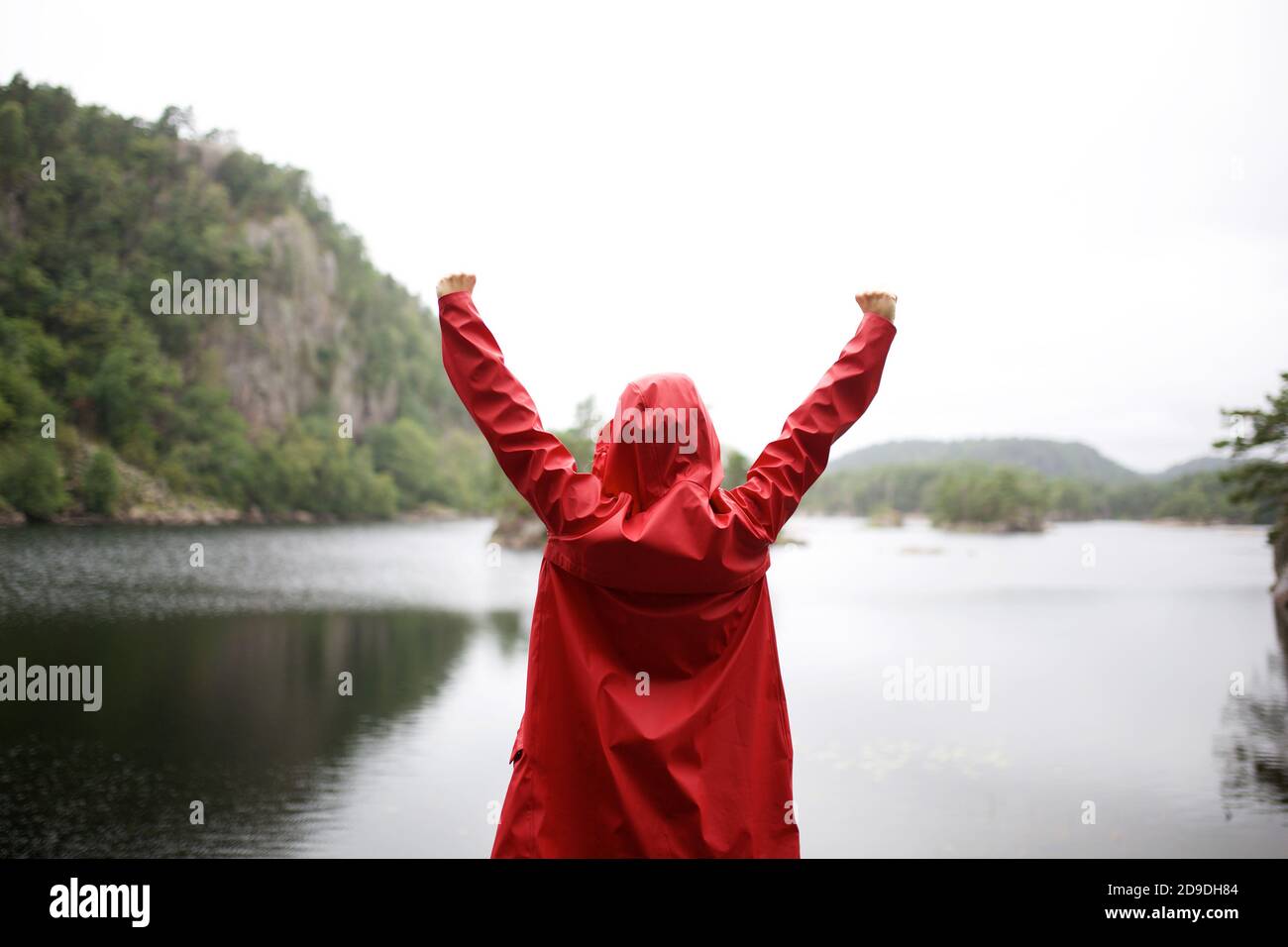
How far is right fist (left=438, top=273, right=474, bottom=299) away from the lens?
1813 mm

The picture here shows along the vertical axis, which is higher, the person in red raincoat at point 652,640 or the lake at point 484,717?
the person in red raincoat at point 652,640

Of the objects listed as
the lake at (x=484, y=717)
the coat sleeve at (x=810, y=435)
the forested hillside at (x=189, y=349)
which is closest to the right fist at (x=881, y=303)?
the coat sleeve at (x=810, y=435)

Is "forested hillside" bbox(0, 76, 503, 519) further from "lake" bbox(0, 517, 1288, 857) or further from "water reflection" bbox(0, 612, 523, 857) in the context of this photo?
"water reflection" bbox(0, 612, 523, 857)

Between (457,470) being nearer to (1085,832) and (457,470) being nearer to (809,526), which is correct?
(809,526)

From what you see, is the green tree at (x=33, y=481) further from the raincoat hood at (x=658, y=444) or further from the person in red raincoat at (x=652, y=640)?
the raincoat hood at (x=658, y=444)

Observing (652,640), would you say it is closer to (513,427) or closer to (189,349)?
(513,427)

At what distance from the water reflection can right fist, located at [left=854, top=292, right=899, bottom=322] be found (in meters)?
7.62

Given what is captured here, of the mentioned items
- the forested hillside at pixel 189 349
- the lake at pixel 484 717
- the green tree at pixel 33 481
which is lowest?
the lake at pixel 484 717

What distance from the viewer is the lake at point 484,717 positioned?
880 centimetres

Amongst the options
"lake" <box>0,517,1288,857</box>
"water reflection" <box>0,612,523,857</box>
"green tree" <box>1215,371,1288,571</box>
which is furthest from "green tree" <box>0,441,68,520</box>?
"green tree" <box>1215,371,1288,571</box>

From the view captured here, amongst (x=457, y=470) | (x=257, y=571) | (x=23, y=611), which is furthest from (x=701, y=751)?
(x=457, y=470)

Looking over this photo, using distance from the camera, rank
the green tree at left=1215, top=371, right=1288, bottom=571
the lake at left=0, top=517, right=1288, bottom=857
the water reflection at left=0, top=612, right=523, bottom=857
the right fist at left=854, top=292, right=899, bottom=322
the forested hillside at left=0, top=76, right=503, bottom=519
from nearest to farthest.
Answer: the right fist at left=854, top=292, right=899, bottom=322, the water reflection at left=0, top=612, right=523, bottom=857, the lake at left=0, top=517, right=1288, bottom=857, the green tree at left=1215, top=371, right=1288, bottom=571, the forested hillside at left=0, top=76, right=503, bottom=519

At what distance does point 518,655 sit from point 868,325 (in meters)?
18.5

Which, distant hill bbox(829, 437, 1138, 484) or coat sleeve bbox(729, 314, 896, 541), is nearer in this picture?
coat sleeve bbox(729, 314, 896, 541)
